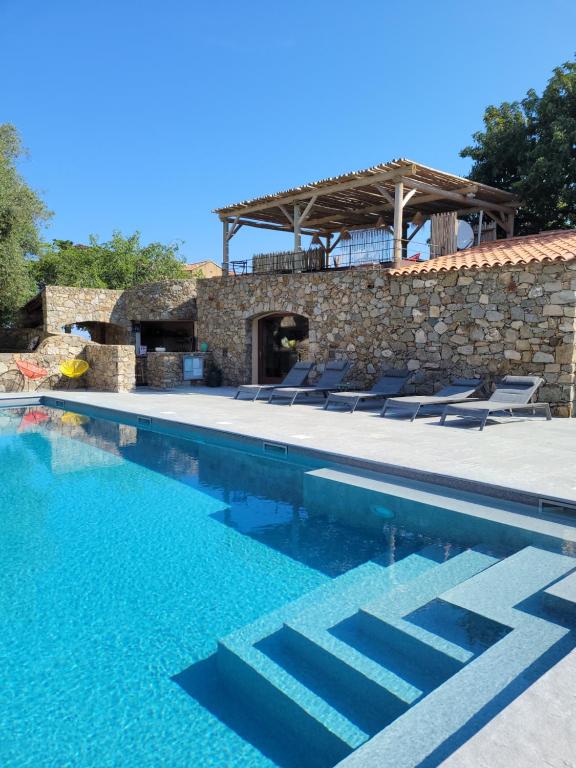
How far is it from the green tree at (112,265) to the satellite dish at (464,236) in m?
17.1

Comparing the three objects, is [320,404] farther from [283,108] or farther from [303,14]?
[283,108]

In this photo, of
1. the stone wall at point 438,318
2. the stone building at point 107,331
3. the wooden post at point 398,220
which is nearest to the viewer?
the stone wall at point 438,318

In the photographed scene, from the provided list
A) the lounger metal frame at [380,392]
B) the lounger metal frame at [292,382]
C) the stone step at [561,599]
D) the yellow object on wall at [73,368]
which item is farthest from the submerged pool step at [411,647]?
the yellow object on wall at [73,368]

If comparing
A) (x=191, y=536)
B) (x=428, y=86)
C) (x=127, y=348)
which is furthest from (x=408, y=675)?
(x=428, y=86)

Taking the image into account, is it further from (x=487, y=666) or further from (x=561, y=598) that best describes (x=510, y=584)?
(x=487, y=666)

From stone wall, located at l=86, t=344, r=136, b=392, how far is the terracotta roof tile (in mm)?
7270

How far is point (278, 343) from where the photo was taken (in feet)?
51.8

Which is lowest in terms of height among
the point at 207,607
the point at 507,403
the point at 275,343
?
the point at 207,607

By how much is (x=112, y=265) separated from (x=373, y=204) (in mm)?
17689

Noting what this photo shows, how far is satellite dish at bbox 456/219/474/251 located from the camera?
1336 cm

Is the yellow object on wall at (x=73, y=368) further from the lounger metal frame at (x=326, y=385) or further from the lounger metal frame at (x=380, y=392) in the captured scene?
the lounger metal frame at (x=380, y=392)

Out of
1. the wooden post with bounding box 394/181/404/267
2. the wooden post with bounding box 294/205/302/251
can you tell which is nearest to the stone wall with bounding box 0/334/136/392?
the wooden post with bounding box 294/205/302/251

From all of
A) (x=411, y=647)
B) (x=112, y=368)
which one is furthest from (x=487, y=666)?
(x=112, y=368)

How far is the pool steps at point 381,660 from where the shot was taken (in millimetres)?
2088
